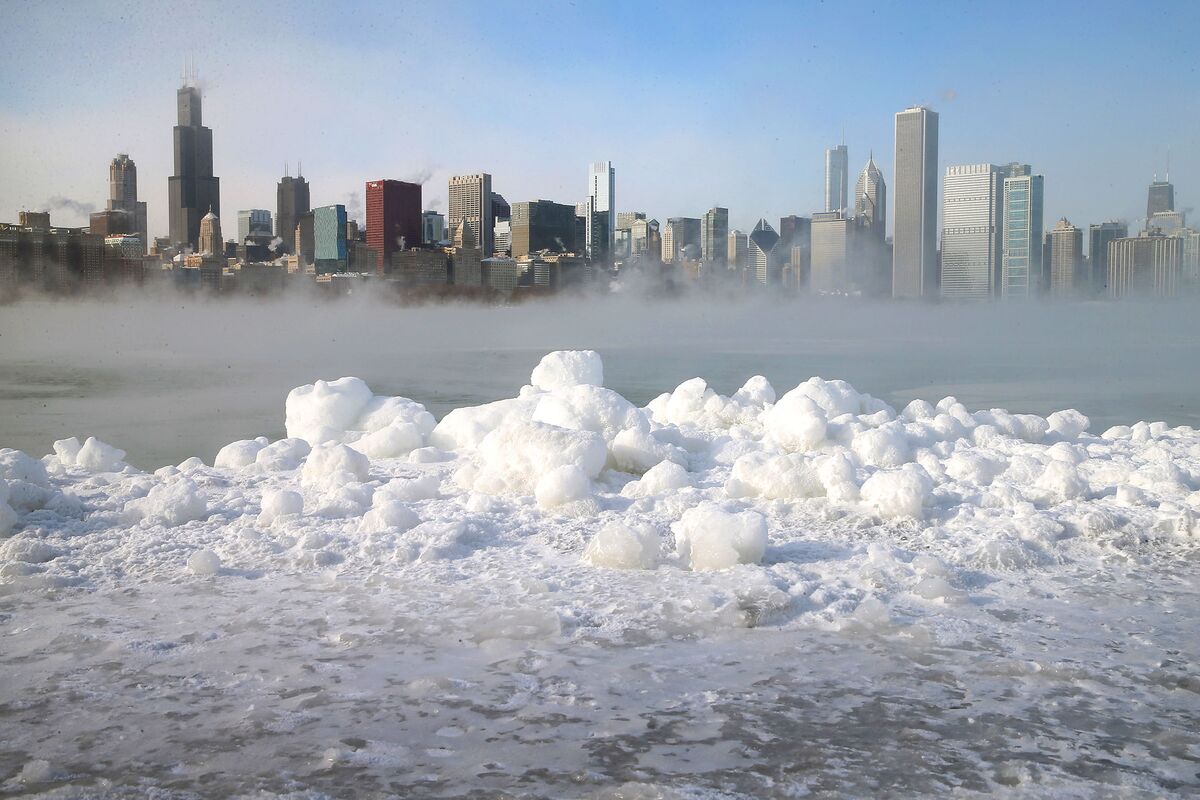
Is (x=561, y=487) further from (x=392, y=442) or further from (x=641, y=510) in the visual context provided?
(x=392, y=442)

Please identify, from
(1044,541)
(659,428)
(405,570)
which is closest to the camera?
(405,570)

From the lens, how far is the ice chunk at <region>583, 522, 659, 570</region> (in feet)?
13.4

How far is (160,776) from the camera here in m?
2.41

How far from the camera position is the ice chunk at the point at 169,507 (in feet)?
15.6

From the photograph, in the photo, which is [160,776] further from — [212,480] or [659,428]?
[659,428]

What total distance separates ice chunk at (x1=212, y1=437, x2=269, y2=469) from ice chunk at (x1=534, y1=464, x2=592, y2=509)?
2217 millimetres

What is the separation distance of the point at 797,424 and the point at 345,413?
3.22m

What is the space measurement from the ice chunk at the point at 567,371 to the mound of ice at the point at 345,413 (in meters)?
1.01

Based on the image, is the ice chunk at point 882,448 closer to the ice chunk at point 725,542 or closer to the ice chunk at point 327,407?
the ice chunk at point 725,542

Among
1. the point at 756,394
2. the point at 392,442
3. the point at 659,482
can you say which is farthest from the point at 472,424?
the point at 756,394

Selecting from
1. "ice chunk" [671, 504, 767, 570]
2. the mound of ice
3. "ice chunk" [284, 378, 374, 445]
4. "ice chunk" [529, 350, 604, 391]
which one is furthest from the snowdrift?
"ice chunk" [529, 350, 604, 391]

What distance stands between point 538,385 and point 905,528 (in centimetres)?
375

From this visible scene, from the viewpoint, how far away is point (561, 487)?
4906 mm

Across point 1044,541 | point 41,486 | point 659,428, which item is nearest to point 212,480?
point 41,486
